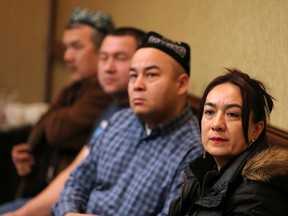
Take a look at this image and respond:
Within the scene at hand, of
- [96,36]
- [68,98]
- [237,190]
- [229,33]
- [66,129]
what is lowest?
[66,129]

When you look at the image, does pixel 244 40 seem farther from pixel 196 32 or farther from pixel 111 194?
pixel 111 194

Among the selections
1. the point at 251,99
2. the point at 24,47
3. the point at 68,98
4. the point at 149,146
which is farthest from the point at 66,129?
the point at 24,47

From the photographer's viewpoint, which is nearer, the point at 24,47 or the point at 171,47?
the point at 171,47

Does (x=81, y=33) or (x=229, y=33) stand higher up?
(x=229, y=33)

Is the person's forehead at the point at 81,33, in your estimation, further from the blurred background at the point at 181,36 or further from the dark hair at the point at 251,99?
the dark hair at the point at 251,99

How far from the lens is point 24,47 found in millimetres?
4039

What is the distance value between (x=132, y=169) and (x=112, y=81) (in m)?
0.59

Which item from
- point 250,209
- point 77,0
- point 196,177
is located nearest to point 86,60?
point 77,0

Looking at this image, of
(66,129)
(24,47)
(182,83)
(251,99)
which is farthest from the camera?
(24,47)

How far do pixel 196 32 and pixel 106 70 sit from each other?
45cm

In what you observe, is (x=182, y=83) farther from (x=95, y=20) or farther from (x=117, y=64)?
(x=95, y=20)

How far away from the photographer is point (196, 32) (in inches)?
95.6

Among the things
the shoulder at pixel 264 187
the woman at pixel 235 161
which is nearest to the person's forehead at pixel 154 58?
the woman at pixel 235 161

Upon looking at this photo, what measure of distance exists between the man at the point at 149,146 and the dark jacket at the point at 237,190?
Result: 0.38m
